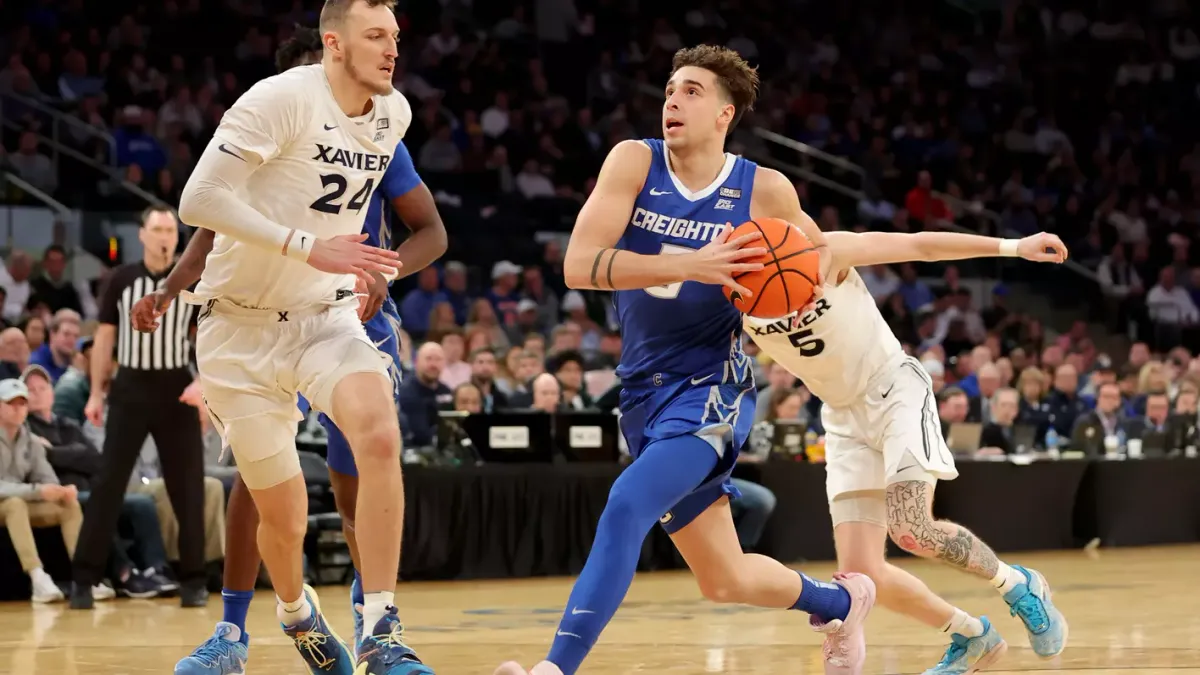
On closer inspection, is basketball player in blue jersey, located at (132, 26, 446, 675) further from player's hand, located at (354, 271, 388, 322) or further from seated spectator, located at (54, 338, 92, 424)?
seated spectator, located at (54, 338, 92, 424)

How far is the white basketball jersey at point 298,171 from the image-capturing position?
511 centimetres

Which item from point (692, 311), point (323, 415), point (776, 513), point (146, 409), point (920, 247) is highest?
point (920, 247)

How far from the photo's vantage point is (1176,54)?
83.7 ft

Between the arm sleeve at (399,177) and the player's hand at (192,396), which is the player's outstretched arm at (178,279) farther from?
the player's hand at (192,396)

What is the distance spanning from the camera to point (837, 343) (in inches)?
244

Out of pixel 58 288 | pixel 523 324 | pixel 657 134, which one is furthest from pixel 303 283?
pixel 657 134

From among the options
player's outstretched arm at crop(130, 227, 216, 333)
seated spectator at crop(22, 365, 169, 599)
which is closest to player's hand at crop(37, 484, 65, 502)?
seated spectator at crop(22, 365, 169, 599)

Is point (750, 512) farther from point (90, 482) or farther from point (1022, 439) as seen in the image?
point (90, 482)

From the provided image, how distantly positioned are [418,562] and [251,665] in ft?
15.9

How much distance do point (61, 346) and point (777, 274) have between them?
841 cm

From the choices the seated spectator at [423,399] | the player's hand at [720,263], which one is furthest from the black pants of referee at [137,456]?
the player's hand at [720,263]

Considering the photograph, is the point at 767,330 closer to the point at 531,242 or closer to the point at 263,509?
the point at 263,509

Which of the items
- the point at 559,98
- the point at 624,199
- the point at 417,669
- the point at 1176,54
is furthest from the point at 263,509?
the point at 1176,54

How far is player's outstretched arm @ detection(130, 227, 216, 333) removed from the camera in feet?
19.0
